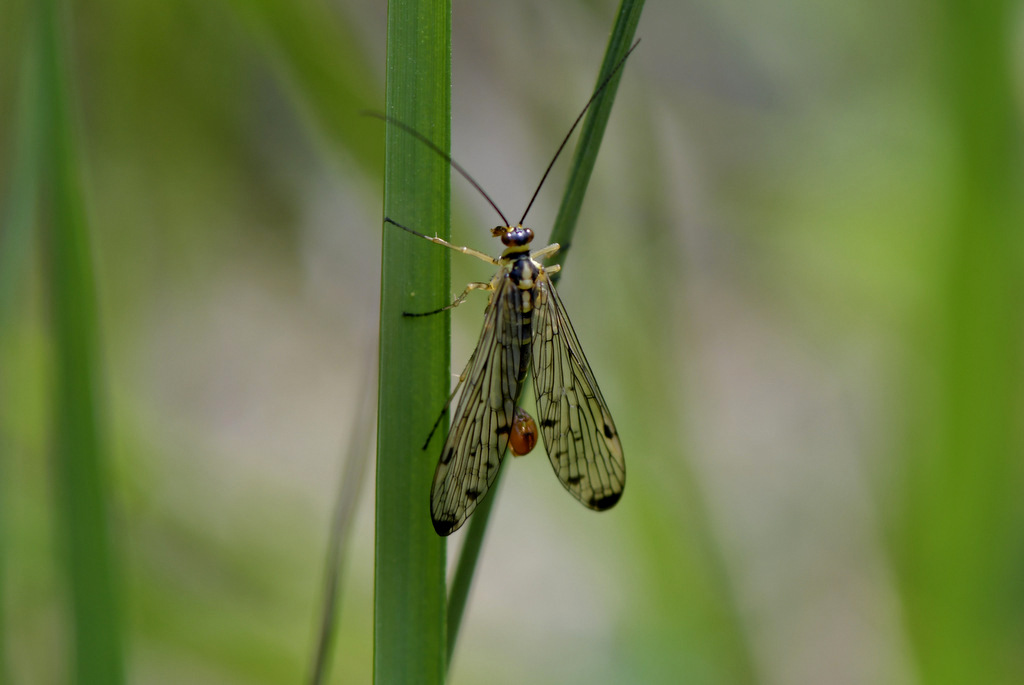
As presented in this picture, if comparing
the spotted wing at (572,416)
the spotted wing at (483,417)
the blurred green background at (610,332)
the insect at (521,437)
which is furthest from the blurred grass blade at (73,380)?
the spotted wing at (572,416)

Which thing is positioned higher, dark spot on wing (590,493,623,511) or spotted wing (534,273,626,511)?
spotted wing (534,273,626,511)

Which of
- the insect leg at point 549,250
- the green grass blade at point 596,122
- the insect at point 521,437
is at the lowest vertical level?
the insect at point 521,437

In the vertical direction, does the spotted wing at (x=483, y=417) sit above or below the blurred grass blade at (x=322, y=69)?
below

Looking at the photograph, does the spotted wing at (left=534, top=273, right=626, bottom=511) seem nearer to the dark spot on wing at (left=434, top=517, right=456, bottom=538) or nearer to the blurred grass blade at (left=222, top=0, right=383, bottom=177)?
the dark spot on wing at (left=434, top=517, right=456, bottom=538)

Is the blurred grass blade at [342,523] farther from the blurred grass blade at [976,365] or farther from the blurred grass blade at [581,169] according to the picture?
the blurred grass blade at [976,365]

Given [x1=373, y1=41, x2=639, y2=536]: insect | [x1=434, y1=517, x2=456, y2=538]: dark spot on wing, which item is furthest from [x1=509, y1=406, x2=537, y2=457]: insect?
[x1=434, y1=517, x2=456, y2=538]: dark spot on wing

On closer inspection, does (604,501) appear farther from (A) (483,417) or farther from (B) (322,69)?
(B) (322,69)
